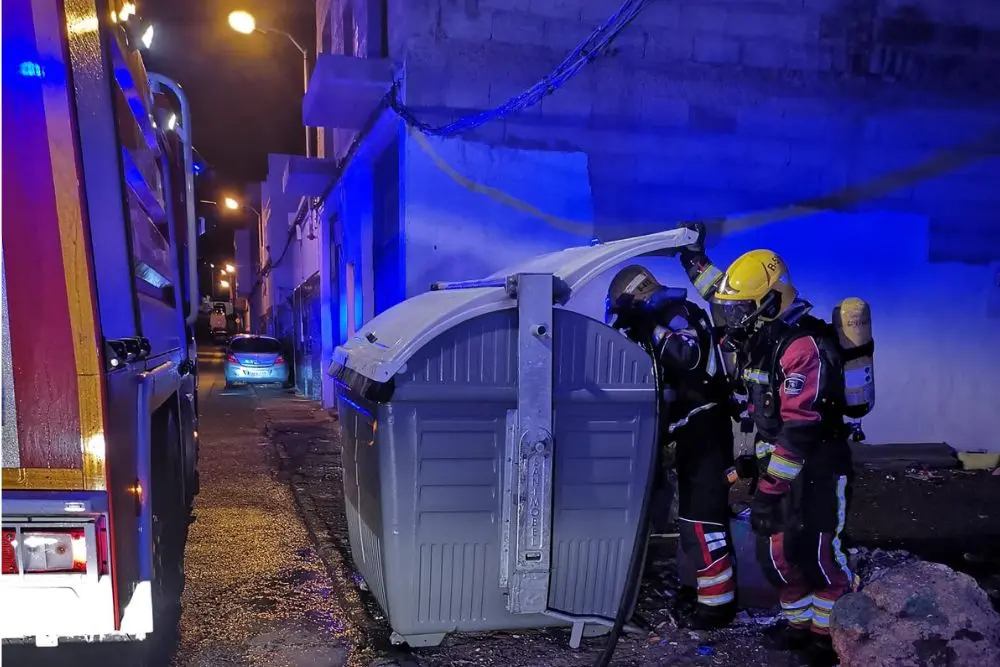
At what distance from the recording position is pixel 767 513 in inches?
127

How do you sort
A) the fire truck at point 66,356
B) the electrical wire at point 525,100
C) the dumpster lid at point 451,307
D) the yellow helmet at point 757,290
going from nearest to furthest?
the fire truck at point 66,356, the dumpster lid at point 451,307, the yellow helmet at point 757,290, the electrical wire at point 525,100

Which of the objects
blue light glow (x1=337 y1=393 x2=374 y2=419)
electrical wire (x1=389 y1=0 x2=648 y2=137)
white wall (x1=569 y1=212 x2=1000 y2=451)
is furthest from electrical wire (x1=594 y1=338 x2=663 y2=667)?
white wall (x1=569 y1=212 x2=1000 y2=451)

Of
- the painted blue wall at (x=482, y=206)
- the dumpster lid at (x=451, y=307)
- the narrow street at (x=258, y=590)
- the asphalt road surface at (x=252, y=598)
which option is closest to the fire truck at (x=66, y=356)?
the asphalt road surface at (x=252, y=598)

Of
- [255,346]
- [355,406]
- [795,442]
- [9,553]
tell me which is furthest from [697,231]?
[255,346]

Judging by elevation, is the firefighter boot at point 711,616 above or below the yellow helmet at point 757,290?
below

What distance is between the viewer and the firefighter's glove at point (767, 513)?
10.5 feet

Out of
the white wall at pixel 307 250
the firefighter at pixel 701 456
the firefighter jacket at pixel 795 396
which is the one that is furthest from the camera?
the white wall at pixel 307 250

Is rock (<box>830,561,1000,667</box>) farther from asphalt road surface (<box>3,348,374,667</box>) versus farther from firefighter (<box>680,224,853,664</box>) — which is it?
asphalt road surface (<box>3,348,374,667</box>)

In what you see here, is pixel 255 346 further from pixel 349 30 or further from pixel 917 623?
pixel 917 623

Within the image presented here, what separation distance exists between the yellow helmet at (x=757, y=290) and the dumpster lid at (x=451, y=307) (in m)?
0.33

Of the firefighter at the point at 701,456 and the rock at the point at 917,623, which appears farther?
the firefighter at the point at 701,456

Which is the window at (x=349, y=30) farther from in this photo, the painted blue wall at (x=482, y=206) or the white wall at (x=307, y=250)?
the white wall at (x=307, y=250)

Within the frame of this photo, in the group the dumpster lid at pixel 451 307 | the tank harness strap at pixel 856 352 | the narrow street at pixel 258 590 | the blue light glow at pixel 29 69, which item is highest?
the blue light glow at pixel 29 69

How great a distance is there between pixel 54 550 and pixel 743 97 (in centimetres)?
734
